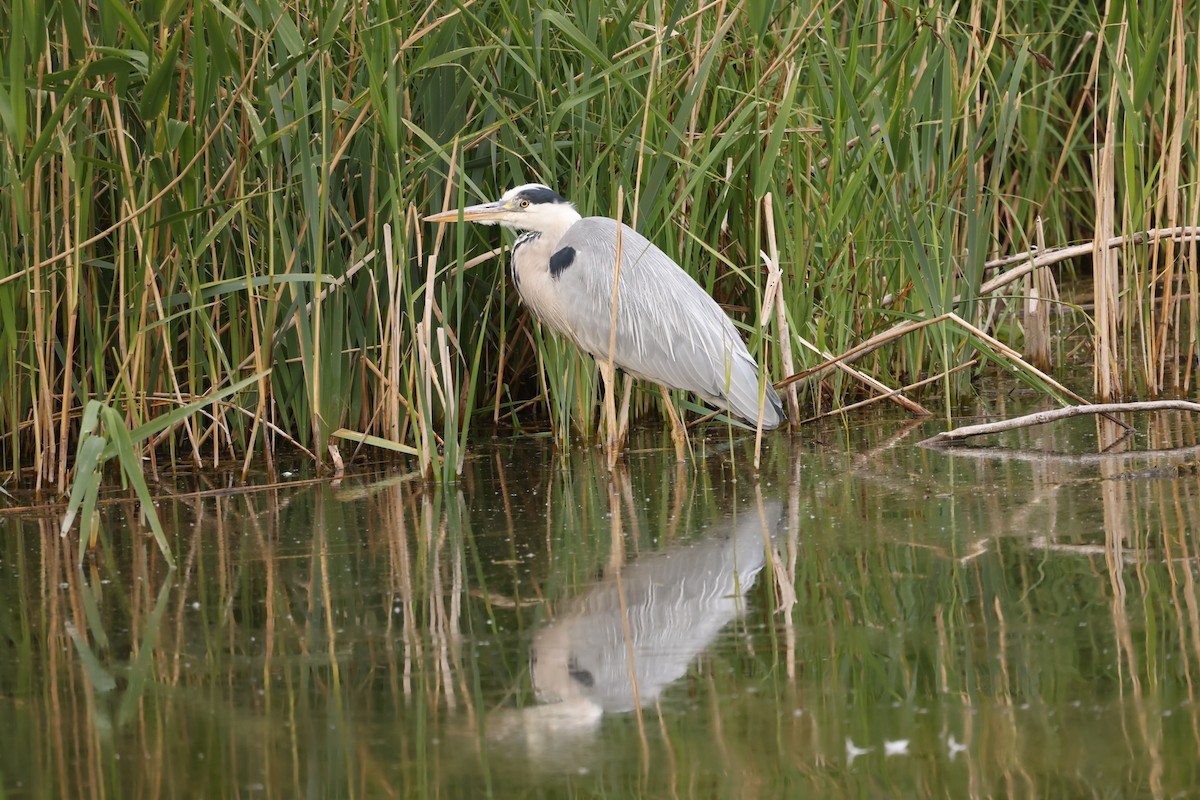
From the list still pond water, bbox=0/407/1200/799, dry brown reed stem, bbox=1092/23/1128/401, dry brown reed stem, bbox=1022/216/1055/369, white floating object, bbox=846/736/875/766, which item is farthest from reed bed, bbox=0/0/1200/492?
white floating object, bbox=846/736/875/766

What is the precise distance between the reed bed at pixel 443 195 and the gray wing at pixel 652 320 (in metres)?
0.14

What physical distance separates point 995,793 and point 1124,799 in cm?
15

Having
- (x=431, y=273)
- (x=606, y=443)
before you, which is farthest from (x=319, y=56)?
(x=606, y=443)

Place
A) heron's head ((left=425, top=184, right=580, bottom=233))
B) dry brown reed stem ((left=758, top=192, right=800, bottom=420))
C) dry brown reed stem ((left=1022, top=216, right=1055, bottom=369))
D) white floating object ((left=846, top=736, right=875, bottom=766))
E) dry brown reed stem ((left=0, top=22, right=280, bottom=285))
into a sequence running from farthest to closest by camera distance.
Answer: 1. dry brown reed stem ((left=1022, top=216, right=1055, bottom=369))
2. heron's head ((left=425, top=184, right=580, bottom=233))
3. dry brown reed stem ((left=758, top=192, right=800, bottom=420))
4. dry brown reed stem ((left=0, top=22, right=280, bottom=285))
5. white floating object ((left=846, top=736, right=875, bottom=766))

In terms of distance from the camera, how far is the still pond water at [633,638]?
208 cm

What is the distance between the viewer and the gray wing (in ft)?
14.8

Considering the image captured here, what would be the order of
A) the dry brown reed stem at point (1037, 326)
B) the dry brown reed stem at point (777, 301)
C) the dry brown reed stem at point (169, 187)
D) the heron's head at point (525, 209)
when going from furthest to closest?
the dry brown reed stem at point (1037, 326)
the heron's head at point (525, 209)
the dry brown reed stem at point (777, 301)
the dry brown reed stem at point (169, 187)

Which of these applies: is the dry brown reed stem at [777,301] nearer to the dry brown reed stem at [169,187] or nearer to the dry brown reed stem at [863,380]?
the dry brown reed stem at [863,380]

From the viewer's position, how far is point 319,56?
3.98 metres

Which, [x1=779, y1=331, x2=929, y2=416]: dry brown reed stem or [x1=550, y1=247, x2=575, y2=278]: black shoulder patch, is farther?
[x1=779, y1=331, x2=929, y2=416]: dry brown reed stem

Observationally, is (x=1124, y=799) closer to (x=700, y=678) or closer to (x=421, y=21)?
(x=700, y=678)

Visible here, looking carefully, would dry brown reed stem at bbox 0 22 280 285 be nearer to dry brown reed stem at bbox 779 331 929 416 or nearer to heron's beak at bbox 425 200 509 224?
heron's beak at bbox 425 200 509 224

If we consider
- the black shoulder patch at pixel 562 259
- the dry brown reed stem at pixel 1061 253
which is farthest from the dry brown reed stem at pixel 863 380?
A: the black shoulder patch at pixel 562 259

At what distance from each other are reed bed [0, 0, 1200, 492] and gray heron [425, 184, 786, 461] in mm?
125
